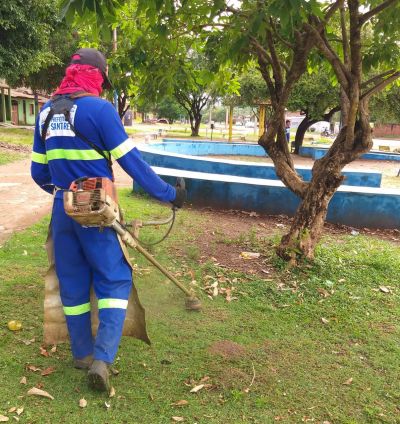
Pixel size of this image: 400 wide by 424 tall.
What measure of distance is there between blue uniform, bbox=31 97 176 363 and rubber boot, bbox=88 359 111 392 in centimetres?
5

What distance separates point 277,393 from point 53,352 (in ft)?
5.02

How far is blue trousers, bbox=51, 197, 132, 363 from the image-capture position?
266 centimetres

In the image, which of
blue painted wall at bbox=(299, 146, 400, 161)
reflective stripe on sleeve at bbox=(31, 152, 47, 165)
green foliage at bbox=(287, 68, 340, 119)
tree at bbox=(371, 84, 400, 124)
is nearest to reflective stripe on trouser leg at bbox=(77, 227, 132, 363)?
reflective stripe on sleeve at bbox=(31, 152, 47, 165)

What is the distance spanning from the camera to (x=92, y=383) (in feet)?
8.73

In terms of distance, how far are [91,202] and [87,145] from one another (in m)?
0.35

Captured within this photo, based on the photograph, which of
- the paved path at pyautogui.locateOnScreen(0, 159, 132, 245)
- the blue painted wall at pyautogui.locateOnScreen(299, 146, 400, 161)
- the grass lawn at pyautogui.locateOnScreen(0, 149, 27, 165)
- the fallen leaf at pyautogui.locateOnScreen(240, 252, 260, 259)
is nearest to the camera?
the fallen leaf at pyautogui.locateOnScreen(240, 252, 260, 259)

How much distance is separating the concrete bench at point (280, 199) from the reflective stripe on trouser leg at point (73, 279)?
17.0ft

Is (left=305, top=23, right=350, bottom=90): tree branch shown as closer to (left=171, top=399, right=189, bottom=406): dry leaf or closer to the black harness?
the black harness

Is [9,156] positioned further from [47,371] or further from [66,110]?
[66,110]

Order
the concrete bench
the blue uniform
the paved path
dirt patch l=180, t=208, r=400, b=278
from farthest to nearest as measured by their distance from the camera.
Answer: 1. the concrete bench
2. the paved path
3. dirt patch l=180, t=208, r=400, b=278
4. the blue uniform

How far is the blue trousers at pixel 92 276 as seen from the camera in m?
2.66

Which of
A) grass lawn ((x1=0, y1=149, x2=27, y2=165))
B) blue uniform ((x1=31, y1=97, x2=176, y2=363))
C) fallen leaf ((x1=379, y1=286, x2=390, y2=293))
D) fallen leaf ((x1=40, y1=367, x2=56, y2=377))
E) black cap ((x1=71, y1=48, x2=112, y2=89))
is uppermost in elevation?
black cap ((x1=71, y1=48, x2=112, y2=89))

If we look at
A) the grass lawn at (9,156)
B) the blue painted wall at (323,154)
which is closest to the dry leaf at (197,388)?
the grass lawn at (9,156)

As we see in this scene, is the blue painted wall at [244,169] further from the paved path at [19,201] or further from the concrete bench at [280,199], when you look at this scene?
the concrete bench at [280,199]
